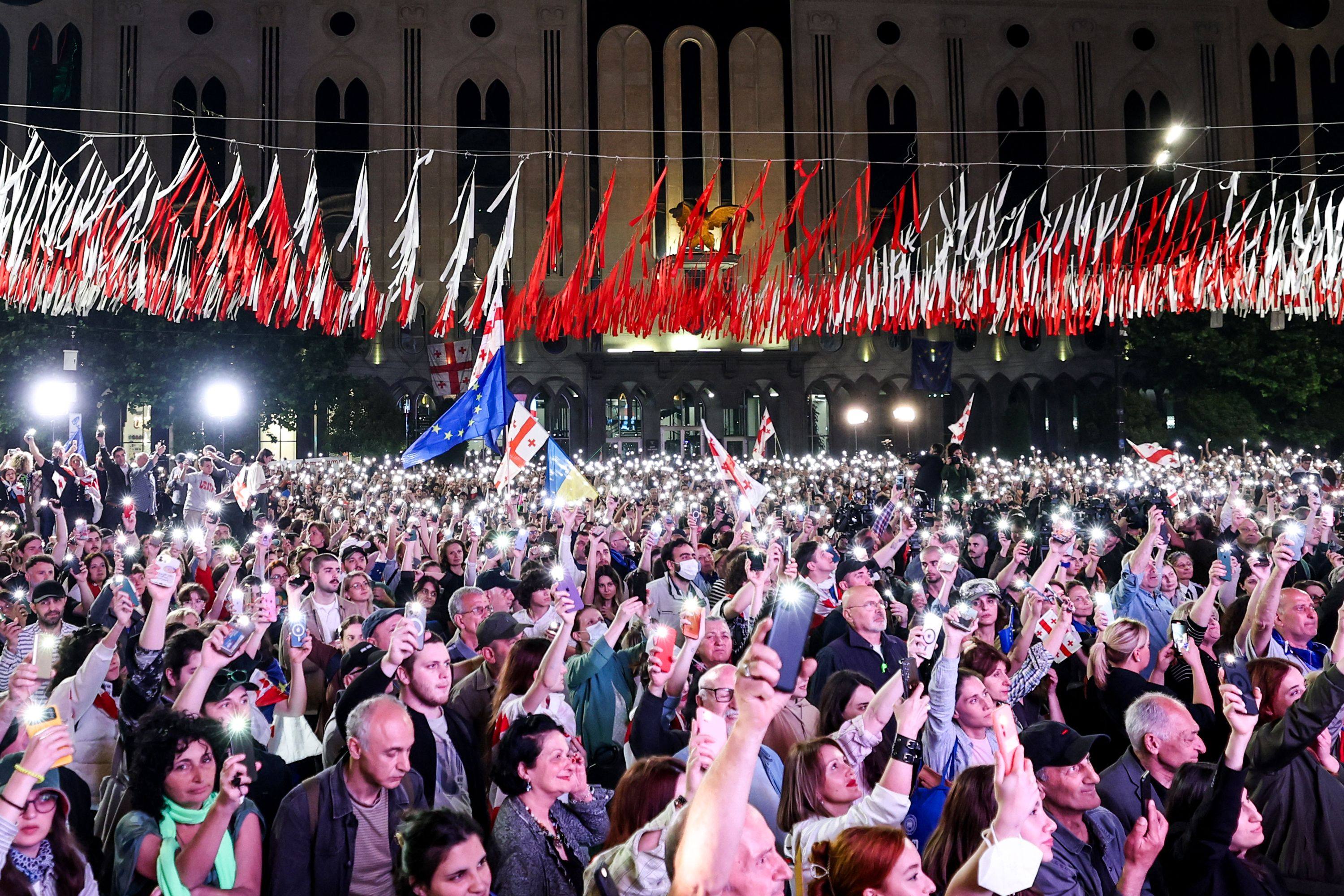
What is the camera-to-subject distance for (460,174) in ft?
132

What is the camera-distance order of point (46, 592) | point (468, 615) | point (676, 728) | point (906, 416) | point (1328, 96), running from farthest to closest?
point (1328, 96) < point (906, 416) < point (46, 592) < point (468, 615) < point (676, 728)

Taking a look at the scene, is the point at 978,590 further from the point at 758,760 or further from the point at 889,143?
the point at 889,143

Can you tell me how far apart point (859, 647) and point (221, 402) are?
1010 inches

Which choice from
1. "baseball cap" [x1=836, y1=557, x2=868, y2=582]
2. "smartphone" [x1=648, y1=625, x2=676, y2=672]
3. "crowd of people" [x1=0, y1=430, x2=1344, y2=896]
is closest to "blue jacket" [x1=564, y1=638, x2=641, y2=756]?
"crowd of people" [x1=0, y1=430, x2=1344, y2=896]

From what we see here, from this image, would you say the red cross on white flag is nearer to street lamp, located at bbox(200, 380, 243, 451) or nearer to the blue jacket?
the blue jacket

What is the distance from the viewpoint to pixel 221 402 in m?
28.2

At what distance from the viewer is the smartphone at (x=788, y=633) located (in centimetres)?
303

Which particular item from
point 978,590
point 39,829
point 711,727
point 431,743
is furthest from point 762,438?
point 39,829

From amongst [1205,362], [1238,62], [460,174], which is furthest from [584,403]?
[1238,62]

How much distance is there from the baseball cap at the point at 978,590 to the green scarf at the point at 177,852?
4.53 metres

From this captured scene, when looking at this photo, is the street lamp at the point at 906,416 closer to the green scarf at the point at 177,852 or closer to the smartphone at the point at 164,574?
the smartphone at the point at 164,574

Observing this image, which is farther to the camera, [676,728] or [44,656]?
[676,728]

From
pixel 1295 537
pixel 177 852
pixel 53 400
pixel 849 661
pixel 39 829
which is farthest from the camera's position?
pixel 53 400

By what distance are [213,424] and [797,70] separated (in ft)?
77.9
